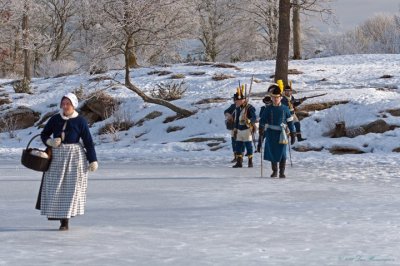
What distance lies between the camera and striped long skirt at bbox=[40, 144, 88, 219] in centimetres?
834

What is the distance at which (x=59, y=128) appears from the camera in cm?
860

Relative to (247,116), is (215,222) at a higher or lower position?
lower

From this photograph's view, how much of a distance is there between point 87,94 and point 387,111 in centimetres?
1145

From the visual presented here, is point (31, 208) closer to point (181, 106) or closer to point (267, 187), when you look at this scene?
point (267, 187)

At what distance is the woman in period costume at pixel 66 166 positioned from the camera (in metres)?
8.34

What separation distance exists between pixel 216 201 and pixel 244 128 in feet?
18.3

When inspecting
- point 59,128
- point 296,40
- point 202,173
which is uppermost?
point 296,40

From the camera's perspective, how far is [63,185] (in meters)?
8.38

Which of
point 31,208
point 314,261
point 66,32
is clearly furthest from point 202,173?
point 66,32

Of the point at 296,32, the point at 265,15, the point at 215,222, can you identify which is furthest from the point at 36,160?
the point at 265,15

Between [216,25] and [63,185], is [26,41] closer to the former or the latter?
[216,25]

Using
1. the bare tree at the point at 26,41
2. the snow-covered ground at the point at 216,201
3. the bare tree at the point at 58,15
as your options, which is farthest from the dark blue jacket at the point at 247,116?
the bare tree at the point at 58,15

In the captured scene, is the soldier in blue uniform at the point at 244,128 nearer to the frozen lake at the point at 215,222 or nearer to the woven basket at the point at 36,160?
the frozen lake at the point at 215,222

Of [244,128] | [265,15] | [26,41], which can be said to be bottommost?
[244,128]
